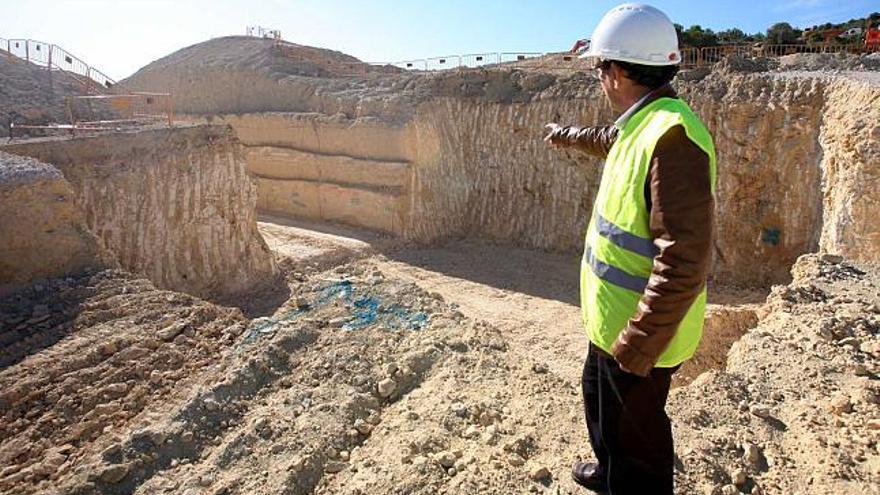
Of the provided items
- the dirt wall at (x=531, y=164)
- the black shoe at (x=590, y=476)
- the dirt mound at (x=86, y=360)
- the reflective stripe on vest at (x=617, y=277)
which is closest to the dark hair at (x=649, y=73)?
the reflective stripe on vest at (x=617, y=277)

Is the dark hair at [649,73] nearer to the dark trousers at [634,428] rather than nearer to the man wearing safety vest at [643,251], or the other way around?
the man wearing safety vest at [643,251]

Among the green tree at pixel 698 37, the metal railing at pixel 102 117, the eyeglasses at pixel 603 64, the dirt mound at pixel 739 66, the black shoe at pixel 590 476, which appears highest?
the green tree at pixel 698 37

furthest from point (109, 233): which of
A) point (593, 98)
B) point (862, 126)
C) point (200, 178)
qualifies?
point (862, 126)

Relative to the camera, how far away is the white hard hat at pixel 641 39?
2391 mm

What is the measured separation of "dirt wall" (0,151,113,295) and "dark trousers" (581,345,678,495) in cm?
462

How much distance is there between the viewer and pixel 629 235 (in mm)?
2312

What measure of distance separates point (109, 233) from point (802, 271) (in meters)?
8.41

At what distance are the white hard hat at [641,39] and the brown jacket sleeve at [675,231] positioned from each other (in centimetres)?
40

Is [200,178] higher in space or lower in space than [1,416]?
higher

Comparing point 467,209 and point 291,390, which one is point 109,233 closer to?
point 291,390

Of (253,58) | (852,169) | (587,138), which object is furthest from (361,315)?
(253,58)

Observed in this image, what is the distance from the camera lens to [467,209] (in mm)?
14438

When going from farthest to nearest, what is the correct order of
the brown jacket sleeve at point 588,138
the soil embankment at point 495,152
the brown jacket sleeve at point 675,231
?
1. the soil embankment at point 495,152
2. the brown jacket sleeve at point 588,138
3. the brown jacket sleeve at point 675,231

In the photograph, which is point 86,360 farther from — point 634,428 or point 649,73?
point 649,73
